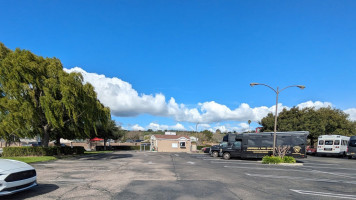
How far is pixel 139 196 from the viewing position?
7.29 metres

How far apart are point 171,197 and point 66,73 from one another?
17874 mm

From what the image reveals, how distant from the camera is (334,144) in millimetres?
34031

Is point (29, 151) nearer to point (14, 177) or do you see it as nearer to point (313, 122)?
point (14, 177)

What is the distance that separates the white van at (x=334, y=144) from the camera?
3353cm

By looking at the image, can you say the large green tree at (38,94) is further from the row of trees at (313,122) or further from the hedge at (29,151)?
the row of trees at (313,122)

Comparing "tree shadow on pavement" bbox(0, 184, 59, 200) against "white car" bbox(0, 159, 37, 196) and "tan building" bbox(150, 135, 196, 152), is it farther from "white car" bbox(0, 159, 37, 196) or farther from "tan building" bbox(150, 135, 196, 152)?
"tan building" bbox(150, 135, 196, 152)

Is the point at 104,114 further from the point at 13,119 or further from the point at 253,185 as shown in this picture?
the point at 253,185

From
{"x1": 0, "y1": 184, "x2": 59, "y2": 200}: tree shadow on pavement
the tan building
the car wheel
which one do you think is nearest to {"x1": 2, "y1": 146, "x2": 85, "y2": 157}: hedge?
{"x1": 0, "y1": 184, "x2": 59, "y2": 200}: tree shadow on pavement

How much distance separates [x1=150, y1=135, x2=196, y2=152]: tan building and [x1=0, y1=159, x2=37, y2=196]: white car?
46630 mm

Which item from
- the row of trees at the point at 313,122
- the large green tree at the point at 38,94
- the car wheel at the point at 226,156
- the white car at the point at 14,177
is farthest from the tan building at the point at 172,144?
the white car at the point at 14,177

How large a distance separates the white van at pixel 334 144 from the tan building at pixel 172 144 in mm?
25271

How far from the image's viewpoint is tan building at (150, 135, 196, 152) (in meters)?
53.7

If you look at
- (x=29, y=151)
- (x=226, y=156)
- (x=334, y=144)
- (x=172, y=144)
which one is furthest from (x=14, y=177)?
(x=172, y=144)

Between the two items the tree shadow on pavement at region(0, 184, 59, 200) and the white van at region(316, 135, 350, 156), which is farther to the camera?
the white van at region(316, 135, 350, 156)
